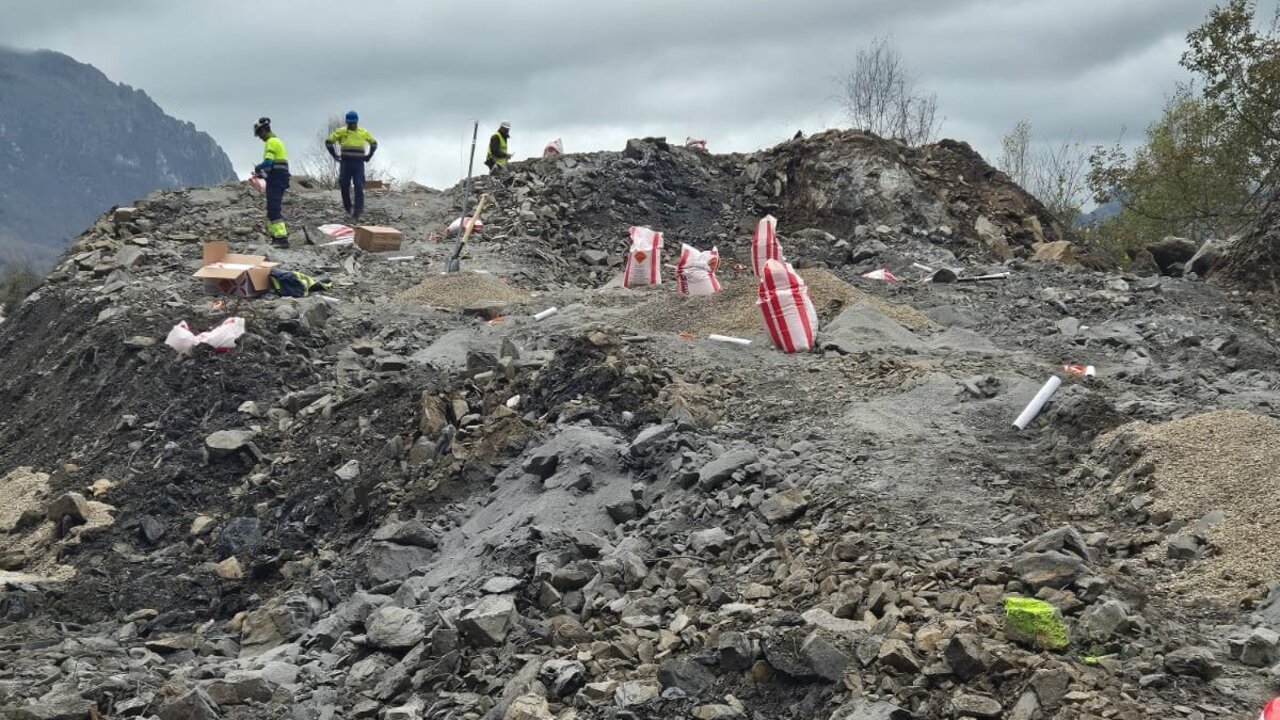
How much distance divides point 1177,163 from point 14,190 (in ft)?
570

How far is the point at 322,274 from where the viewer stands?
1203 centimetres

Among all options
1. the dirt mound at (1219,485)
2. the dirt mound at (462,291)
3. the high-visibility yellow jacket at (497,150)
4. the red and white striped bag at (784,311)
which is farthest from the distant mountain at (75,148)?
the dirt mound at (1219,485)

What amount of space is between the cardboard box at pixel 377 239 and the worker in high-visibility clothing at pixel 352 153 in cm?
101

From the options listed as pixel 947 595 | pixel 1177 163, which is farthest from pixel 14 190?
pixel 947 595

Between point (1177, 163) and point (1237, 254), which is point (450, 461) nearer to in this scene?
→ point (1237, 254)

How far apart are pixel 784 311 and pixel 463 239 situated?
244 inches

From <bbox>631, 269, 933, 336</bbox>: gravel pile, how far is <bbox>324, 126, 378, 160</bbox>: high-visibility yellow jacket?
5484 millimetres

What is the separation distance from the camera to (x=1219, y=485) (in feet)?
16.1

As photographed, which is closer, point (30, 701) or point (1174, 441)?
point (30, 701)

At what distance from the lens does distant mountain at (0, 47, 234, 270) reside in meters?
165

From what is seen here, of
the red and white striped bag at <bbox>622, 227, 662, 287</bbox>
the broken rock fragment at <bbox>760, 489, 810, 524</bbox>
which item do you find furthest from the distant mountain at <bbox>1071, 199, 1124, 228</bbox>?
the broken rock fragment at <bbox>760, 489, 810, 524</bbox>

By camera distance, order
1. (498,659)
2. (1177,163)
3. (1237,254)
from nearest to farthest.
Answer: (498,659) < (1237,254) < (1177,163)

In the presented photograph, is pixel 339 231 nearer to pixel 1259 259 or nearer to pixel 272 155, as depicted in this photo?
pixel 272 155

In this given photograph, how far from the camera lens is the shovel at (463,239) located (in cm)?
1234
